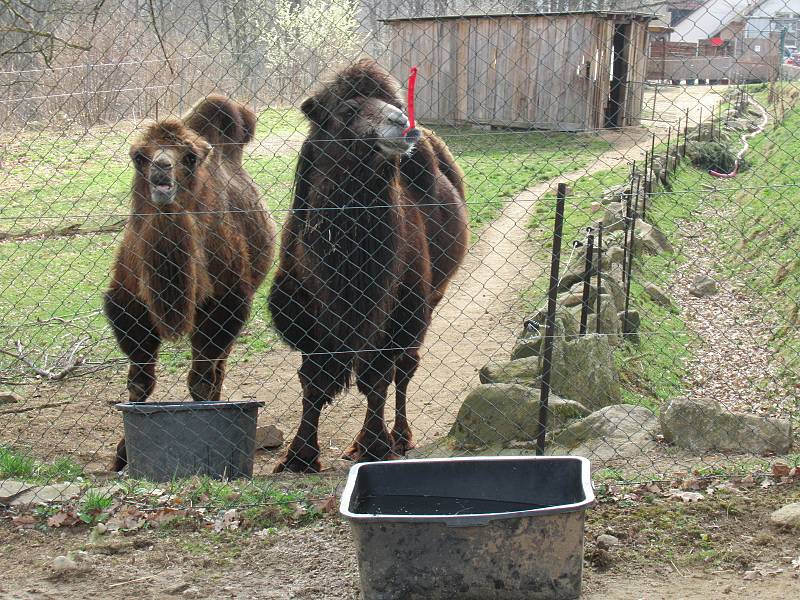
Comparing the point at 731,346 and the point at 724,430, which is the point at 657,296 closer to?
the point at 731,346

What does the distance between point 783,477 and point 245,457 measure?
2.84 m

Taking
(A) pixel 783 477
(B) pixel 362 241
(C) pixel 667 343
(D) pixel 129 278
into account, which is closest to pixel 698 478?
(A) pixel 783 477

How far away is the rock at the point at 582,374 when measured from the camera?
20.6 feet

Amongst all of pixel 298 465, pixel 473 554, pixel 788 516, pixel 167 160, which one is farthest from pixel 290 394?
pixel 788 516

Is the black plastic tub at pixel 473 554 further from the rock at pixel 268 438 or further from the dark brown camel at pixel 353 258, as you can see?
the rock at pixel 268 438

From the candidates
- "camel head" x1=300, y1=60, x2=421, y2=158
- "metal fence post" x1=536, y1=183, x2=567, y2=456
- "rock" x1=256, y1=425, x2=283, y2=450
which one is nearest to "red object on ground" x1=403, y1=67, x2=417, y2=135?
"camel head" x1=300, y1=60, x2=421, y2=158

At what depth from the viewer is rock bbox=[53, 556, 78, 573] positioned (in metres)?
3.83

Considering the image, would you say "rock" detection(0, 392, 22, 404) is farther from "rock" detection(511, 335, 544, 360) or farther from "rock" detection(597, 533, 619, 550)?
"rock" detection(597, 533, 619, 550)

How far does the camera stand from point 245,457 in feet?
17.0

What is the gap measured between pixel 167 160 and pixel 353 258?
3.82ft

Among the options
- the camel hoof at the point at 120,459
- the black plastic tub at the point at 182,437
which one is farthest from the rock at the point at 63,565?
the camel hoof at the point at 120,459

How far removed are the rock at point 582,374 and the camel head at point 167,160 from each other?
2718 mm

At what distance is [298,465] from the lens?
18.3ft

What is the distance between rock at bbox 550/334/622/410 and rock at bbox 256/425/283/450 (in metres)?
1.92
